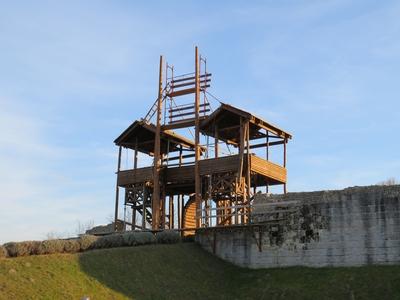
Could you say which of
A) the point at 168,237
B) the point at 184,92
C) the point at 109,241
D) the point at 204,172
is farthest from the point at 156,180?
the point at 109,241

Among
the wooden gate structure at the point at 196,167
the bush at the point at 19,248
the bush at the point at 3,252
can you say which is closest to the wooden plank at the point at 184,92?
the wooden gate structure at the point at 196,167

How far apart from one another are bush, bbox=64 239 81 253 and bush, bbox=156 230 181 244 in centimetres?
532

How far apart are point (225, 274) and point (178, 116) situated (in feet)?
43.9

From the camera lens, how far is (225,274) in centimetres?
2586

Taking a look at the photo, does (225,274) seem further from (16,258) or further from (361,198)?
(16,258)

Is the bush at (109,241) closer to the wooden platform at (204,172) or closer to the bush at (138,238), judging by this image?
the bush at (138,238)

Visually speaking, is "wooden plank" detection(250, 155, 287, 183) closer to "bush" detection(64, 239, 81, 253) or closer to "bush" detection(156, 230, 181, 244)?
"bush" detection(156, 230, 181, 244)

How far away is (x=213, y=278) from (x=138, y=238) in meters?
4.33

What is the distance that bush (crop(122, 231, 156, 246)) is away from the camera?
2630cm

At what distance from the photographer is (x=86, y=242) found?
2402 centimetres

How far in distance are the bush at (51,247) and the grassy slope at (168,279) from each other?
30.0 inches

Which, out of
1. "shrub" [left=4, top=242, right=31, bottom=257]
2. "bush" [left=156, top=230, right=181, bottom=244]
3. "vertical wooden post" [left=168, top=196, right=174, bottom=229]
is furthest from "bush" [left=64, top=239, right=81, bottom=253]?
"vertical wooden post" [left=168, top=196, right=174, bottom=229]

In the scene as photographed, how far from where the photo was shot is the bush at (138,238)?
26.3m

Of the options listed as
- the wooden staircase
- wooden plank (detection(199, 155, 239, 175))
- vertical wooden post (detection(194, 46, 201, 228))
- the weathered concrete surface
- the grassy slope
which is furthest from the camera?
the wooden staircase
